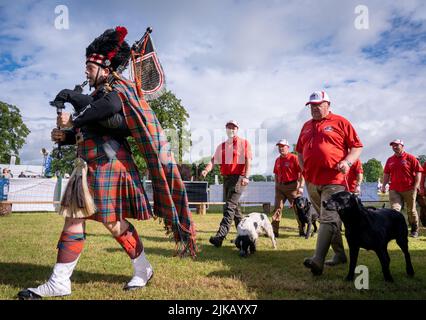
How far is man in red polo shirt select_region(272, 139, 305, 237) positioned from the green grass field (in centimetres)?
192

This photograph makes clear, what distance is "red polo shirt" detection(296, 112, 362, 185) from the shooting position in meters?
4.33

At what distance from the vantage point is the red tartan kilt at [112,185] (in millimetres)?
3318

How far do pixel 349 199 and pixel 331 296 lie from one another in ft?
3.42

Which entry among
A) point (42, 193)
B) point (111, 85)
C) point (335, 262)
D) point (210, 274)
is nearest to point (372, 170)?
point (42, 193)

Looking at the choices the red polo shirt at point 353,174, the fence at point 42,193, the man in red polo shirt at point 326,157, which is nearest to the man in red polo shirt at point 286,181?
the red polo shirt at point 353,174

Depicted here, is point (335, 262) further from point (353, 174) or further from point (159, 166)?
point (353, 174)

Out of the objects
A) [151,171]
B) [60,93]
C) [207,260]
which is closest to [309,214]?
[207,260]

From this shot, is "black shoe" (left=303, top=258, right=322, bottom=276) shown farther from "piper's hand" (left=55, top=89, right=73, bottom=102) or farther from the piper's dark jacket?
"piper's hand" (left=55, top=89, right=73, bottom=102)

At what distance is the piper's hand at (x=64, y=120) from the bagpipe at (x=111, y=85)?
0.06 m

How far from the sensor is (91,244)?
6.56 meters

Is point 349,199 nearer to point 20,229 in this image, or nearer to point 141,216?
point 141,216

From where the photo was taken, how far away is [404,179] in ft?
28.1

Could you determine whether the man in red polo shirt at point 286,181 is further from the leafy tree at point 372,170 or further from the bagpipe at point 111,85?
the leafy tree at point 372,170

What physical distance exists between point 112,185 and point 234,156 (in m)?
3.74
